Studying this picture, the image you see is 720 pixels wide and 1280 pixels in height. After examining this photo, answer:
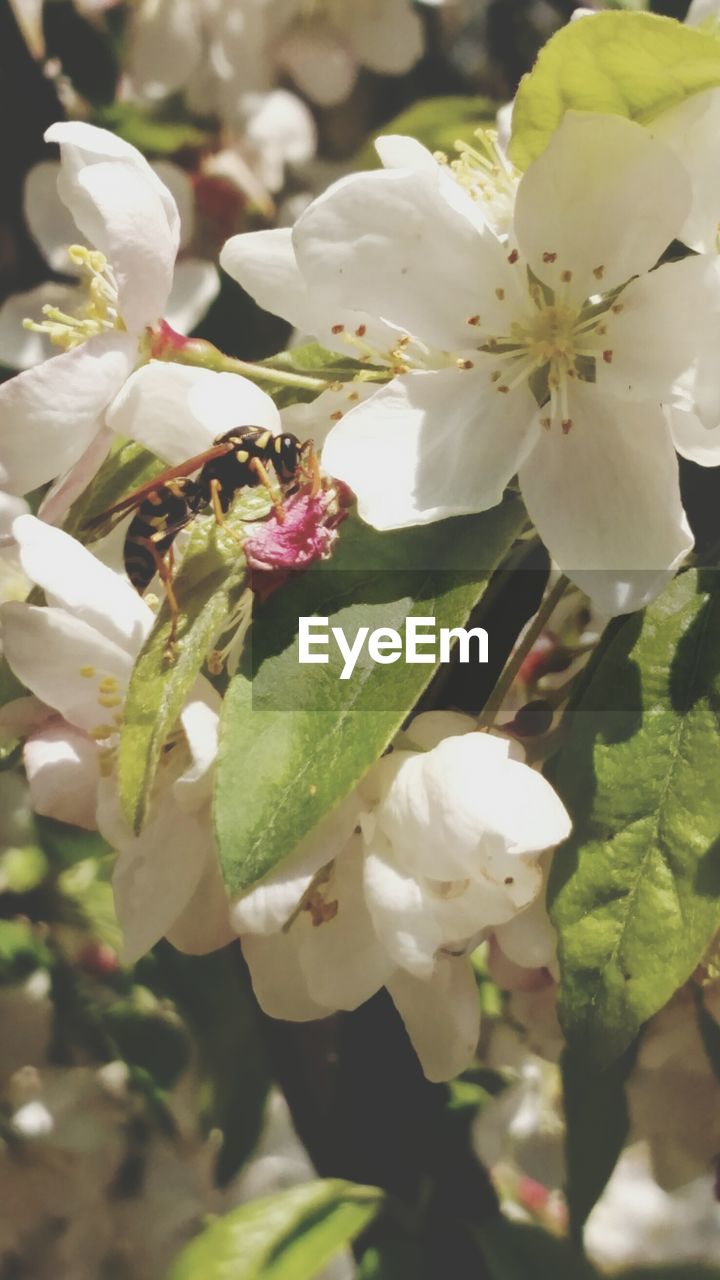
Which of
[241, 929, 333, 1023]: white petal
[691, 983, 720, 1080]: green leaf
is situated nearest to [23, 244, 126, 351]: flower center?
[241, 929, 333, 1023]: white petal

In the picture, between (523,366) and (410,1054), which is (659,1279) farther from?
(523,366)

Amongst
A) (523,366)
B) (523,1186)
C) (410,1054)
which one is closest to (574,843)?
(523,366)

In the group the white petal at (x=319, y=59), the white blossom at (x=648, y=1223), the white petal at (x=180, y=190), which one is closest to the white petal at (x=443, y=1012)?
the white blossom at (x=648, y=1223)

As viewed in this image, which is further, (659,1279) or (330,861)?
(659,1279)

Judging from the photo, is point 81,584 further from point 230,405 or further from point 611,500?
point 611,500

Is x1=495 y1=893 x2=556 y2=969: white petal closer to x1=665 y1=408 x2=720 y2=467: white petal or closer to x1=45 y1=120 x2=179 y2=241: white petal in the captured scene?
x1=665 y1=408 x2=720 y2=467: white petal

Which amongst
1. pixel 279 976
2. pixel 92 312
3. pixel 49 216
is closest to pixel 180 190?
pixel 49 216
